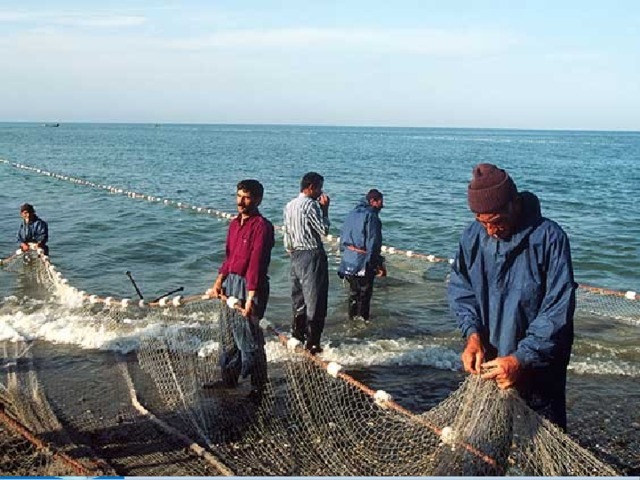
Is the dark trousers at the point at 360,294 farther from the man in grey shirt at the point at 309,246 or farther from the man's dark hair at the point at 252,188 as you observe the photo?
the man's dark hair at the point at 252,188

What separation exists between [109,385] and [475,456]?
419 centimetres

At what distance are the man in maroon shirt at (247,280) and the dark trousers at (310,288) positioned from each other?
1.04 meters

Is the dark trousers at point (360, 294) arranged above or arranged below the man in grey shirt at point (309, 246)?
below

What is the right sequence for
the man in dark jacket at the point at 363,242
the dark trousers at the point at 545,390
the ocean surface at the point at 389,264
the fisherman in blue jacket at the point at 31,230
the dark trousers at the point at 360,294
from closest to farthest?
1. the dark trousers at the point at 545,390
2. the ocean surface at the point at 389,264
3. the man in dark jacket at the point at 363,242
4. the dark trousers at the point at 360,294
5. the fisherman in blue jacket at the point at 31,230

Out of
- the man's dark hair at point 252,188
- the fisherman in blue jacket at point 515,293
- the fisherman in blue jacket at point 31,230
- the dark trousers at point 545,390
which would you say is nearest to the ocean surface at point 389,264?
the fisherman in blue jacket at point 31,230

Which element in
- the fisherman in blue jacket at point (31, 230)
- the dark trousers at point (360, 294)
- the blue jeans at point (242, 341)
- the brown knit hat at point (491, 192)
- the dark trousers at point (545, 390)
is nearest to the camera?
the brown knit hat at point (491, 192)

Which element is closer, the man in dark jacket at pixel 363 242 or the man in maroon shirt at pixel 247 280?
the man in maroon shirt at pixel 247 280

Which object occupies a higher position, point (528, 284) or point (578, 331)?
point (528, 284)

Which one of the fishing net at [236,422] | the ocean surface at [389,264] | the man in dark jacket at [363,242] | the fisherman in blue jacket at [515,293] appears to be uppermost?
the fisherman in blue jacket at [515,293]

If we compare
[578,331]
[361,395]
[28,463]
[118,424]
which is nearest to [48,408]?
[118,424]

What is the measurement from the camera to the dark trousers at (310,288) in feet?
22.6

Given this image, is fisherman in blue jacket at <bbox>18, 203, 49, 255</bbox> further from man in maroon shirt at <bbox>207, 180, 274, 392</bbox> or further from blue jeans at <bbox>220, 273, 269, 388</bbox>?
man in maroon shirt at <bbox>207, 180, 274, 392</bbox>

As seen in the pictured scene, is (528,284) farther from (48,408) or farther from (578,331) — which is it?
(578,331)

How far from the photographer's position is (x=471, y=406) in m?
3.65
